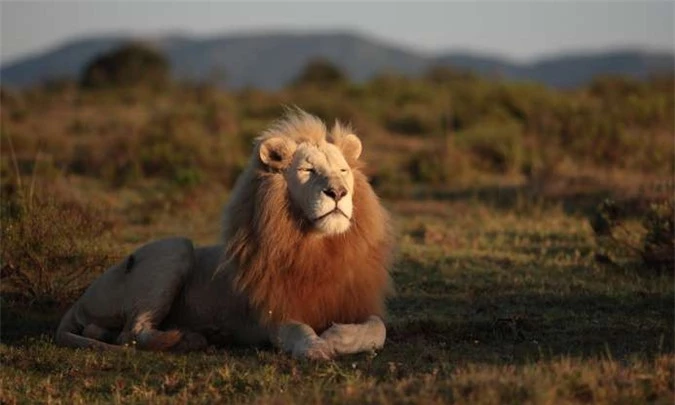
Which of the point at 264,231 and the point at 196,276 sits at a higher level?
the point at 264,231

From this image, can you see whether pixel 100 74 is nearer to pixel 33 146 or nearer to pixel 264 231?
pixel 33 146

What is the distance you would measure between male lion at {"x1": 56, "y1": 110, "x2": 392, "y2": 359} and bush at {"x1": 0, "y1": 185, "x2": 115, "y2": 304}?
5.73ft

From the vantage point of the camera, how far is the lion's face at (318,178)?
7574 mm

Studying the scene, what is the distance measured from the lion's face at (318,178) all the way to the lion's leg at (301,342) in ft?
2.32

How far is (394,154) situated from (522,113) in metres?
6.70

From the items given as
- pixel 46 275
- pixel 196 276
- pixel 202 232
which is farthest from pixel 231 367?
pixel 202 232

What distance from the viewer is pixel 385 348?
7844 millimetres

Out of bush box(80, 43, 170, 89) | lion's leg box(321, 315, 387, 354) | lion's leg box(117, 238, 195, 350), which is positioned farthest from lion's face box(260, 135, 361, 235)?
bush box(80, 43, 170, 89)

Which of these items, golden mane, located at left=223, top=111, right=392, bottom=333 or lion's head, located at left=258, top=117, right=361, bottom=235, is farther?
golden mane, located at left=223, top=111, right=392, bottom=333

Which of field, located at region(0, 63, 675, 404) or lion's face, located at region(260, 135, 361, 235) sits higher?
lion's face, located at region(260, 135, 361, 235)

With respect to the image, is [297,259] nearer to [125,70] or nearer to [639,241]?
[639,241]

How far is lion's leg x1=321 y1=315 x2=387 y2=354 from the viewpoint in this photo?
7457 millimetres

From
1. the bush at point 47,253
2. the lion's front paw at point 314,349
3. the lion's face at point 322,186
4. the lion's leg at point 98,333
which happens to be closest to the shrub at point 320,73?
the bush at point 47,253

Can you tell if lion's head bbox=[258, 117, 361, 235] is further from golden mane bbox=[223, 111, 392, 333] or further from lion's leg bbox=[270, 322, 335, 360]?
lion's leg bbox=[270, 322, 335, 360]
